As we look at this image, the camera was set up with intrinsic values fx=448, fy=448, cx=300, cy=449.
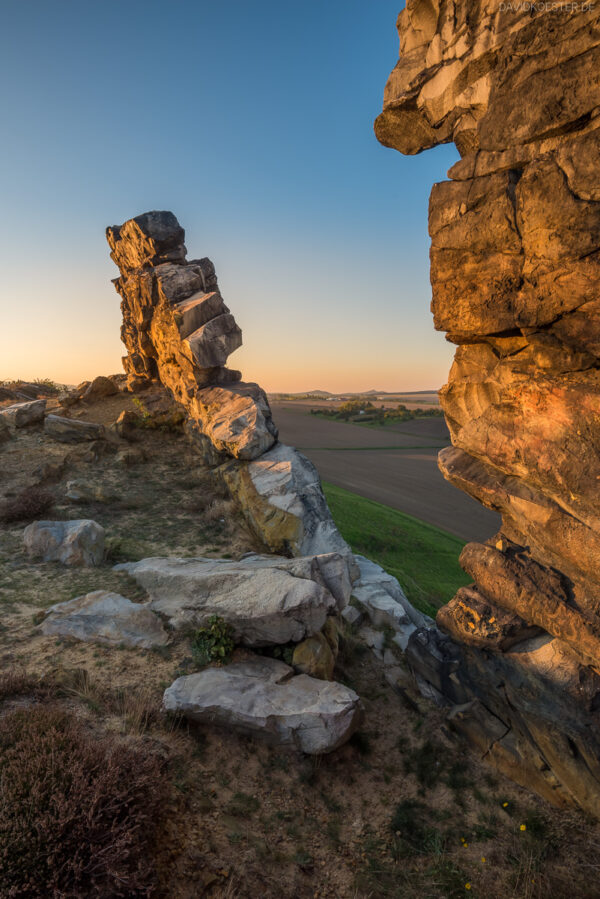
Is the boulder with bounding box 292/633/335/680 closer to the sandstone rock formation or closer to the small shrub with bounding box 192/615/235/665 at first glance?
the small shrub with bounding box 192/615/235/665

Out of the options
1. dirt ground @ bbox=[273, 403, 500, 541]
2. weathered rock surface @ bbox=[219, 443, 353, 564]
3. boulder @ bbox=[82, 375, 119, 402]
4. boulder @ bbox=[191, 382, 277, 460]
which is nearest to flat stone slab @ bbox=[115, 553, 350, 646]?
weathered rock surface @ bbox=[219, 443, 353, 564]

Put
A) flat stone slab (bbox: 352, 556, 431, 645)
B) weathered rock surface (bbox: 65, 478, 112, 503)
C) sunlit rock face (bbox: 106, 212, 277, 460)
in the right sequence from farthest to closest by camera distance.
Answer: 1. sunlit rock face (bbox: 106, 212, 277, 460)
2. weathered rock surface (bbox: 65, 478, 112, 503)
3. flat stone slab (bbox: 352, 556, 431, 645)

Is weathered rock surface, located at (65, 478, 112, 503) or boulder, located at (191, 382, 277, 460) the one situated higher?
boulder, located at (191, 382, 277, 460)

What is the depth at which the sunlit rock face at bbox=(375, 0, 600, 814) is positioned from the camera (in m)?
6.98

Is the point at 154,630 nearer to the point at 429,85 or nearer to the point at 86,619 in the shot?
the point at 86,619

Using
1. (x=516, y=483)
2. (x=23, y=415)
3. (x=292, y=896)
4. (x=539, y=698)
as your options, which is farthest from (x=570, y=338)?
(x=23, y=415)

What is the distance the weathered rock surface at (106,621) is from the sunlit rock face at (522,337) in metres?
6.62

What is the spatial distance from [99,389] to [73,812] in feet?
92.2

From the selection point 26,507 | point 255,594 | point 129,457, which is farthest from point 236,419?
point 255,594

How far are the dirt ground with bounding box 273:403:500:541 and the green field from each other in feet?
20.3

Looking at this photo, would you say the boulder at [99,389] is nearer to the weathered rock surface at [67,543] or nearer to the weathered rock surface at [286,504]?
the weathered rock surface at [286,504]

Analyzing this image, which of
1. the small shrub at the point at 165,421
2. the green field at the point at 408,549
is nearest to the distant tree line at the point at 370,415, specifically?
the green field at the point at 408,549

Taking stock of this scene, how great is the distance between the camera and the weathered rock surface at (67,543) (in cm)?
1307

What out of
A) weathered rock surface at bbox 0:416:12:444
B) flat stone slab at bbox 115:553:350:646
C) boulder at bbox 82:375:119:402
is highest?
boulder at bbox 82:375:119:402
